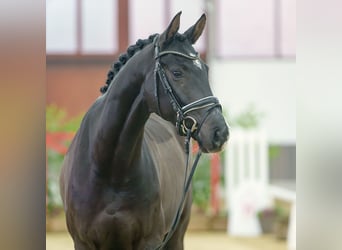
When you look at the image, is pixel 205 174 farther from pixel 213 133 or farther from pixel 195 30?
pixel 213 133

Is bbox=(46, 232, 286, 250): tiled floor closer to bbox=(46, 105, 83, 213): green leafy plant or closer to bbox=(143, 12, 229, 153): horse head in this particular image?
bbox=(46, 105, 83, 213): green leafy plant

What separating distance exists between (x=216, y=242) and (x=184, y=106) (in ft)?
9.01

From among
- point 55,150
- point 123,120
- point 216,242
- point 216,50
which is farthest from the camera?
point 216,50

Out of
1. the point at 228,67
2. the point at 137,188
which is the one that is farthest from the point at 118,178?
the point at 228,67

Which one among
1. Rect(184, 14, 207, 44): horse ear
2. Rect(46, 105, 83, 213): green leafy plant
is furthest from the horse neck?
Rect(46, 105, 83, 213): green leafy plant

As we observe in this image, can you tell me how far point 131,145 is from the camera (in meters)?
1.45

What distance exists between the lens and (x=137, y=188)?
1.47m

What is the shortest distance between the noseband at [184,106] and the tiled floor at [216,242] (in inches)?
91.0

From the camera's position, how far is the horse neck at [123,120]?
4.60 feet

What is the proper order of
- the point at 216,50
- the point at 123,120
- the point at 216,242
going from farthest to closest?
1. the point at 216,50
2. the point at 216,242
3. the point at 123,120

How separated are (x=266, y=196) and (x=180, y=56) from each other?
316 centimetres

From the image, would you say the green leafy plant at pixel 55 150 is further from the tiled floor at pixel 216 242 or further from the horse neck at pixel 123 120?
the horse neck at pixel 123 120

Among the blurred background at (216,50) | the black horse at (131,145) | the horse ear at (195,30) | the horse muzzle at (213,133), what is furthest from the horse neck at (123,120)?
the blurred background at (216,50)

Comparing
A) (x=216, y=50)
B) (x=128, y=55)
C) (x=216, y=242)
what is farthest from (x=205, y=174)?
(x=128, y=55)
